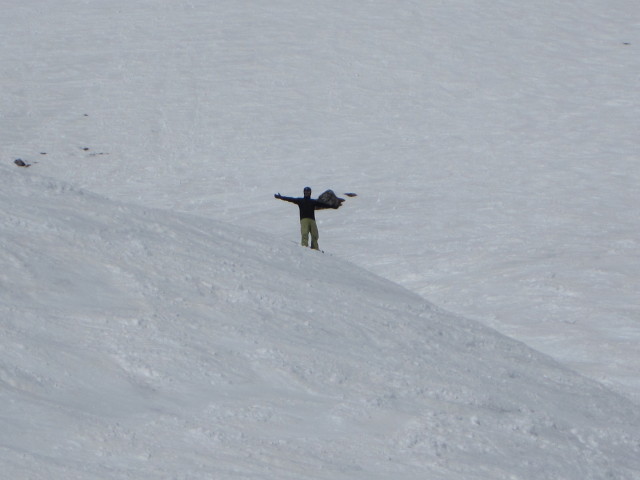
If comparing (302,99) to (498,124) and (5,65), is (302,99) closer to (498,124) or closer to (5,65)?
(498,124)

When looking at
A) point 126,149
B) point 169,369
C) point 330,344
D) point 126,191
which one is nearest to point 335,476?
point 169,369

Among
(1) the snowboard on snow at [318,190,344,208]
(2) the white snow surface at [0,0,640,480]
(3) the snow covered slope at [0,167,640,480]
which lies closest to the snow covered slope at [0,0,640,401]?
(2) the white snow surface at [0,0,640,480]

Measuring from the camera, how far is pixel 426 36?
35.4 m

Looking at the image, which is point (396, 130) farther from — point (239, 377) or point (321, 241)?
point (239, 377)

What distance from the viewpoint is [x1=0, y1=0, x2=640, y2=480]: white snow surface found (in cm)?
650

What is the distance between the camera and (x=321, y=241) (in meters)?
19.8

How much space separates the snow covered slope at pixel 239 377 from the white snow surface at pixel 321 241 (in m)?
0.03

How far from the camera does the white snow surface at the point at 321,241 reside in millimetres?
6504

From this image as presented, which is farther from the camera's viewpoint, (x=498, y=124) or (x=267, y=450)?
(x=498, y=124)

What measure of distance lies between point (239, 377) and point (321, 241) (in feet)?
41.5

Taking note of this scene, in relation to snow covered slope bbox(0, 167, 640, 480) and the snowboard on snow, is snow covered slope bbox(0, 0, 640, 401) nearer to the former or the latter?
the snowboard on snow

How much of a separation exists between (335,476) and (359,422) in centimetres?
92

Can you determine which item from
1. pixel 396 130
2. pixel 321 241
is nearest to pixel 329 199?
pixel 321 241

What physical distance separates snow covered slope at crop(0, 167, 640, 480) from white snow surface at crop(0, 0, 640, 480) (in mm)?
27
